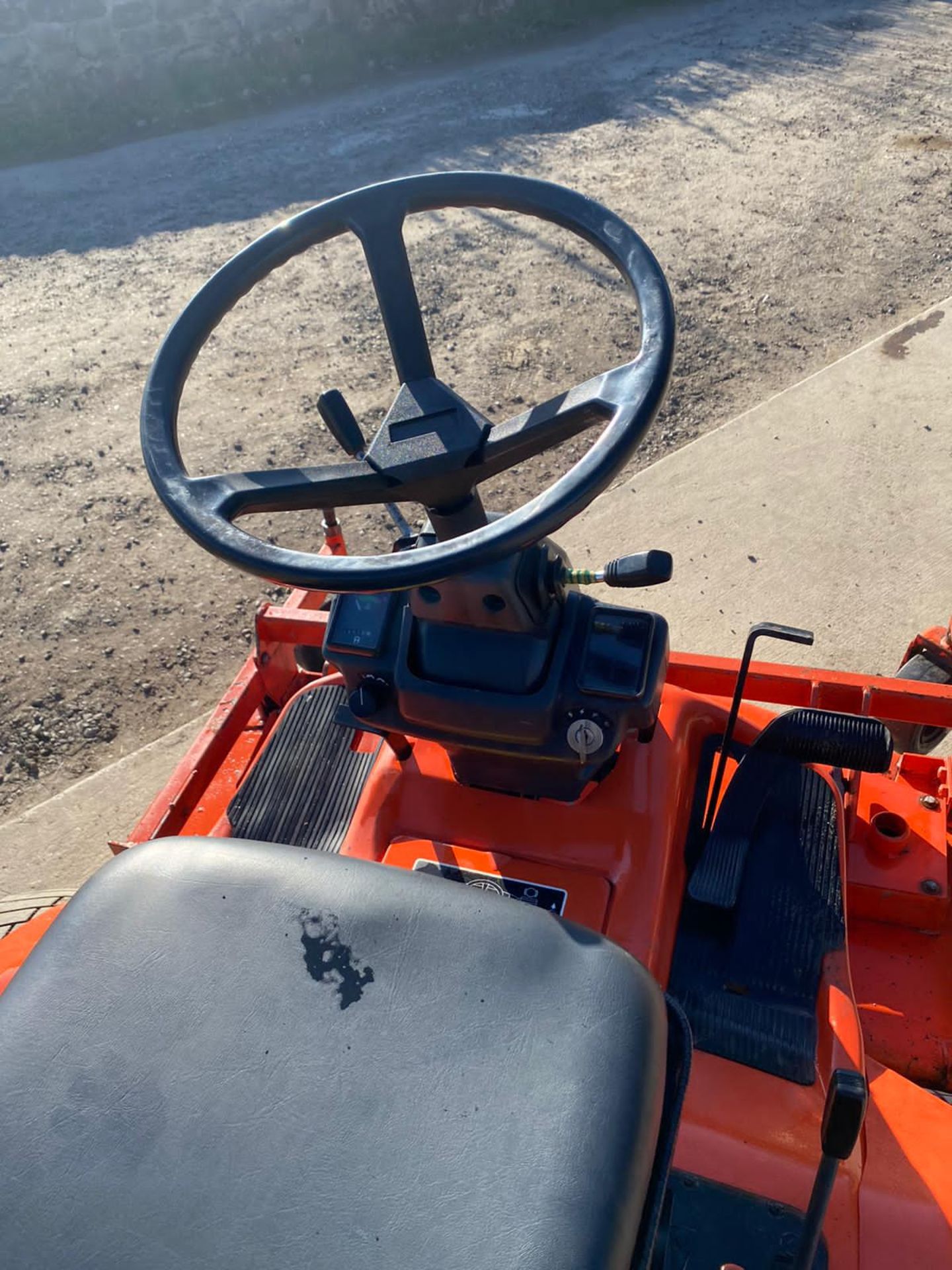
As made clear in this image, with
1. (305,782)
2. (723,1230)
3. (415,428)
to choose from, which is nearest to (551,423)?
(415,428)

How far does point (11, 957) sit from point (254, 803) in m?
0.64

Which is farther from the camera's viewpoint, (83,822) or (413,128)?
(413,128)

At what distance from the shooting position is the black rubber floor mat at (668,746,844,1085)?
1495 millimetres

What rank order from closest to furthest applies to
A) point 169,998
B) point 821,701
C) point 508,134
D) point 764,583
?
1. point 169,998
2. point 821,701
3. point 764,583
4. point 508,134

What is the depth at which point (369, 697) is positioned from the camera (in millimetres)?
1592

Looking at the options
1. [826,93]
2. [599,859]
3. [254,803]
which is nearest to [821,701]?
[599,859]

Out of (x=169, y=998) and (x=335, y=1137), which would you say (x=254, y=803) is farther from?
(x=335, y=1137)

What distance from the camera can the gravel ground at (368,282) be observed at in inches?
137

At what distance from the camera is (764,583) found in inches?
128

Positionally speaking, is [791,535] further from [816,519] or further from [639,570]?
[639,570]

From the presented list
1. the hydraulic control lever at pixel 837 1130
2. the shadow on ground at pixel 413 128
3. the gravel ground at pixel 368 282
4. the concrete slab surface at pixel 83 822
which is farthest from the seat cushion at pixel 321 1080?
the shadow on ground at pixel 413 128

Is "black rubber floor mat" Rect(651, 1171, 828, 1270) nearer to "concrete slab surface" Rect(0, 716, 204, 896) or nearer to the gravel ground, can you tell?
"concrete slab surface" Rect(0, 716, 204, 896)

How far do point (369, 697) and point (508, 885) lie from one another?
37 centimetres

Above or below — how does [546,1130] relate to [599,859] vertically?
above
